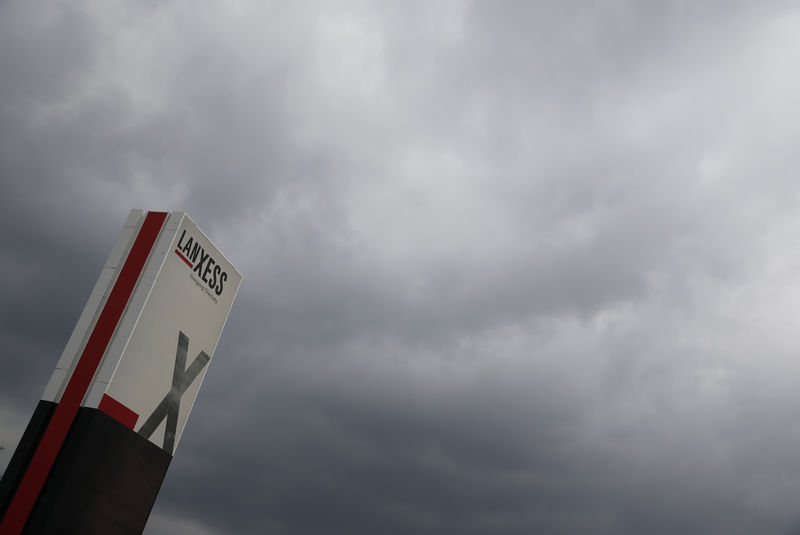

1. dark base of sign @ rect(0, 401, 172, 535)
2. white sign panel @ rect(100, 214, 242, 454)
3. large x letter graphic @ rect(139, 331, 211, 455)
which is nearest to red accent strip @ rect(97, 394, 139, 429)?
white sign panel @ rect(100, 214, 242, 454)

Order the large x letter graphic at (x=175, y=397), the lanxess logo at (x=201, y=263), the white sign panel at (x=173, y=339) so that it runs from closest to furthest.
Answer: the white sign panel at (x=173, y=339), the large x letter graphic at (x=175, y=397), the lanxess logo at (x=201, y=263)

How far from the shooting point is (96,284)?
21562mm

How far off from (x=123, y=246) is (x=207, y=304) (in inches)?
154

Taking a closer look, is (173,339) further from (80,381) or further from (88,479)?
(88,479)

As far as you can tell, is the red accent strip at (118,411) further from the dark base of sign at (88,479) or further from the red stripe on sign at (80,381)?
the red stripe on sign at (80,381)

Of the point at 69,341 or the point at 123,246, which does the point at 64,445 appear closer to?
the point at 69,341

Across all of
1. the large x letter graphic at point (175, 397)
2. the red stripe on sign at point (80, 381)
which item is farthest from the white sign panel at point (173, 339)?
the red stripe on sign at point (80, 381)

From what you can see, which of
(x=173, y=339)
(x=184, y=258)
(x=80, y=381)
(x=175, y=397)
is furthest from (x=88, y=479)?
(x=184, y=258)

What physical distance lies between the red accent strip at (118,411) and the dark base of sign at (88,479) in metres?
0.16

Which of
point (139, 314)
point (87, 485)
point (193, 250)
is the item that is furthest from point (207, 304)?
point (87, 485)

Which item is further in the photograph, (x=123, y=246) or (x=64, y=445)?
(x=123, y=246)

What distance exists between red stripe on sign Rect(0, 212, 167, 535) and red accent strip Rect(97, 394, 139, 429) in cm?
69

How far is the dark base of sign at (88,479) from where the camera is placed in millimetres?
18609

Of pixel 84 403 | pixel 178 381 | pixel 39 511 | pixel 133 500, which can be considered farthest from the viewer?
pixel 178 381
